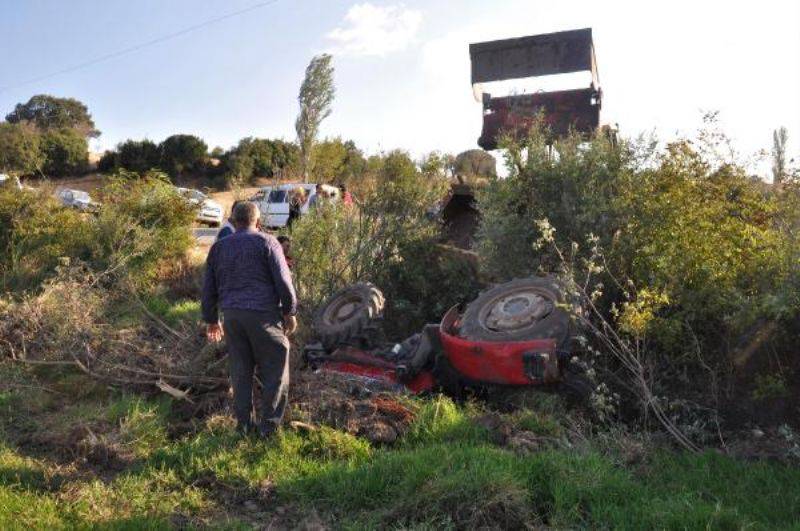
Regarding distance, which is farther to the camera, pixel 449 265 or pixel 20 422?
pixel 449 265

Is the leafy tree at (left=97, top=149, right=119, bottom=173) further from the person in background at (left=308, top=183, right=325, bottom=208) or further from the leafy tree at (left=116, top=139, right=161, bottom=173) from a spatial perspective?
the person in background at (left=308, top=183, right=325, bottom=208)

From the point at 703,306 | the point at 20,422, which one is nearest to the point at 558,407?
the point at 703,306

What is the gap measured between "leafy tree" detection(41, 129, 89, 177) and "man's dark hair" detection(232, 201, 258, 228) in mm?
36475

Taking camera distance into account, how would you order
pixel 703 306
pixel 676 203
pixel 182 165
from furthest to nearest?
pixel 182 165, pixel 676 203, pixel 703 306

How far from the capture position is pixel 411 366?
6.29 metres

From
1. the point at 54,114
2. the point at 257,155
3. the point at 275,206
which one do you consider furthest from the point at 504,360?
the point at 54,114

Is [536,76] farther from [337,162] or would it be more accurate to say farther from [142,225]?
[337,162]

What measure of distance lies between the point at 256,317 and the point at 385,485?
5.36 ft

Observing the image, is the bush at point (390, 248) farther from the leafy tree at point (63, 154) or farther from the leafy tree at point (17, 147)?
the leafy tree at point (63, 154)

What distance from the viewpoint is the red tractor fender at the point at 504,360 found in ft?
18.0

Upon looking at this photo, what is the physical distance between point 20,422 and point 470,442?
3.65 metres

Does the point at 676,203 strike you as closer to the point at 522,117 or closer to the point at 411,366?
the point at 411,366

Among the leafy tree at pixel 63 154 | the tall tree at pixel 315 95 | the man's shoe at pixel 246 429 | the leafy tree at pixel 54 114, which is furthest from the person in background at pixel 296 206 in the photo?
the leafy tree at pixel 54 114

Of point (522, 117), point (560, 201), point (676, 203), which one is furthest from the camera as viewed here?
point (522, 117)
